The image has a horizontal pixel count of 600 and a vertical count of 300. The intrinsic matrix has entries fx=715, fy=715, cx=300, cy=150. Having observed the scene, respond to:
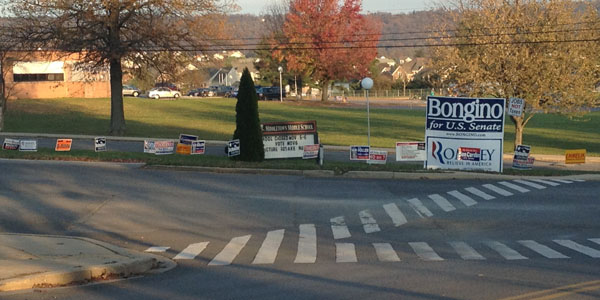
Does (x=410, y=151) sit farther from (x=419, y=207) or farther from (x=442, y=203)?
(x=419, y=207)

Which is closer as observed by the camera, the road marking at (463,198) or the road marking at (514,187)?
the road marking at (463,198)

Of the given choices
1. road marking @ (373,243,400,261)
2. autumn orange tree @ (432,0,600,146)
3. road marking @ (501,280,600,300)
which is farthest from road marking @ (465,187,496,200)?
autumn orange tree @ (432,0,600,146)

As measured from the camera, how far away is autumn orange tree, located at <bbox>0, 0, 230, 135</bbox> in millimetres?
35250

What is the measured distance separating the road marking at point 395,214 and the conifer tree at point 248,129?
8306 millimetres

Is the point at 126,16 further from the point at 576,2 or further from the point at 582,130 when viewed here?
the point at 582,130

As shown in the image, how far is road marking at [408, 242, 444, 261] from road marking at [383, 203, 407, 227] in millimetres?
2053

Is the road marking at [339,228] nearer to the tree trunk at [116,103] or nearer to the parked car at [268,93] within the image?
the tree trunk at [116,103]

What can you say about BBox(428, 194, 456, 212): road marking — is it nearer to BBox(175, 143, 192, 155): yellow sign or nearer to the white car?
BBox(175, 143, 192, 155): yellow sign

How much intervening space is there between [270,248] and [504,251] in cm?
416

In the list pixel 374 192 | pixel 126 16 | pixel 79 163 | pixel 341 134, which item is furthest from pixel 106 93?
pixel 374 192

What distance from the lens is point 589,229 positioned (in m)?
14.6

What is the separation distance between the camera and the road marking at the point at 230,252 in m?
11.9

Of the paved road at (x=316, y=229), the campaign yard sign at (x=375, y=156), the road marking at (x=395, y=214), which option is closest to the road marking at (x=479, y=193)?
the paved road at (x=316, y=229)

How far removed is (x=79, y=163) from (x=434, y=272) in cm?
1646
